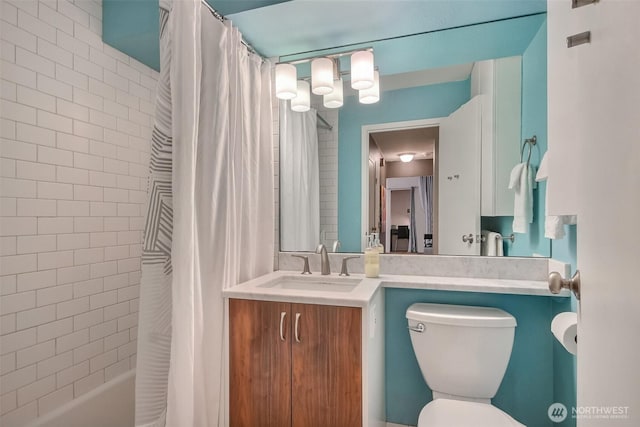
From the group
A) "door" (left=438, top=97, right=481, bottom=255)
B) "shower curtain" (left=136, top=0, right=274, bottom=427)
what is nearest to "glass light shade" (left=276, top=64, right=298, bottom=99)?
"shower curtain" (left=136, top=0, right=274, bottom=427)

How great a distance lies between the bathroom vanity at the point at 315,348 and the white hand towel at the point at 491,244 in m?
0.13

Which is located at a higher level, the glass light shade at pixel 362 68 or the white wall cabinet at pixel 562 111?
the glass light shade at pixel 362 68

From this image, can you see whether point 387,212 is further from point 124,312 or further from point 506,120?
point 124,312

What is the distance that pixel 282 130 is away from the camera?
6.63 feet

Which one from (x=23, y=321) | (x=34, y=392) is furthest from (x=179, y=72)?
(x=34, y=392)

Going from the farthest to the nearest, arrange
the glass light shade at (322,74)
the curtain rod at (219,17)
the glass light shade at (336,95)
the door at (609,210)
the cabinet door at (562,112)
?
the glass light shade at (336,95), the glass light shade at (322,74), the curtain rod at (219,17), the cabinet door at (562,112), the door at (609,210)

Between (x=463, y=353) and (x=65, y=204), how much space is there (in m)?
2.08

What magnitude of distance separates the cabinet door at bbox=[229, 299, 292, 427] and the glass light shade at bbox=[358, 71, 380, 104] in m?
1.24

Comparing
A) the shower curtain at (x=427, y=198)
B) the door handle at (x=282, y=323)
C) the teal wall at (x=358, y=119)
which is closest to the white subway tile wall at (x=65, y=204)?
the door handle at (x=282, y=323)

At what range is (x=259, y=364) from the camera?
1.35 metres

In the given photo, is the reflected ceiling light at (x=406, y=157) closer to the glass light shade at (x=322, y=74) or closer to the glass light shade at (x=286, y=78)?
the glass light shade at (x=322, y=74)

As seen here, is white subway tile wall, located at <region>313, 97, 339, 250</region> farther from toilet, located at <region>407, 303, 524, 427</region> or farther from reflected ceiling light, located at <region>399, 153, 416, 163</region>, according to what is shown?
toilet, located at <region>407, 303, 524, 427</region>

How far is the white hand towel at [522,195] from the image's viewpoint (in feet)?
5.02

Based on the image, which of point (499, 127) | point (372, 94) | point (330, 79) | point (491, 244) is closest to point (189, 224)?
point (330, 79)
